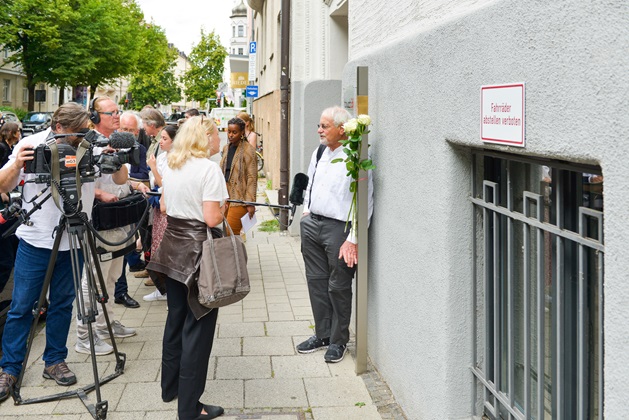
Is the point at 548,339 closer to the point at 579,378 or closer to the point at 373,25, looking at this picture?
the point at 579,378

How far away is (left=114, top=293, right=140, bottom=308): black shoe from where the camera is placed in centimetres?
729

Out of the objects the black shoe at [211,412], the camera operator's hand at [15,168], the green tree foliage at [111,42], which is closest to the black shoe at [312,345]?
the black shoe at [211,412]

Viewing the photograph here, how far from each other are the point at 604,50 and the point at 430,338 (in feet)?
7.29

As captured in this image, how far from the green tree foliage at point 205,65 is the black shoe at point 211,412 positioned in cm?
5894

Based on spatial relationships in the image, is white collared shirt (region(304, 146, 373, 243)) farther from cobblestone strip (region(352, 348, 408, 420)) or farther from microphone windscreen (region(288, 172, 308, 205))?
cobblestone strip (region(352, 348, 408, 420))

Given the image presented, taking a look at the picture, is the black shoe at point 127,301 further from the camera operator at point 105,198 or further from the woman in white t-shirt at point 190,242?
the woman in white t-shirt at point 190,242

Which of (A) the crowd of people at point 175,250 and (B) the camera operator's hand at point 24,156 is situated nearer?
(A) the crowd of people at point 175,250

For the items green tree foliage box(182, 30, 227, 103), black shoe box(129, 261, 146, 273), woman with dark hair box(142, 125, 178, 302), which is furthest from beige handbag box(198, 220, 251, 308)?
green tree foliage box(182, 30, 227, 103)

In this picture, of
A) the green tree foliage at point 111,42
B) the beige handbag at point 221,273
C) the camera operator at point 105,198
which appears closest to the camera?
the beige handbag at point 221,273

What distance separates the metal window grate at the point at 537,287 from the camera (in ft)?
8.42

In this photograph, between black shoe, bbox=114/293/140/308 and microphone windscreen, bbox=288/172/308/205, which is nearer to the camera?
microphone windscreen, bbox=288/172/308/205

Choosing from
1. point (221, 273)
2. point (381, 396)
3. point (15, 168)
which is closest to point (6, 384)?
point (15, 168)

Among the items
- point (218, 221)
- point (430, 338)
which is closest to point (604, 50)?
point (430, 338)

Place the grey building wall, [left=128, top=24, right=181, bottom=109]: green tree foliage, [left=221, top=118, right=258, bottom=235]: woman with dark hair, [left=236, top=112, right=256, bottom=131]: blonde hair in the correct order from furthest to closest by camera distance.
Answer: [left=128, top=24, right=181, bottom=109]: green tree foliage → [left=236, top=112, right=256, bottom=131]: blonde hair → [left=221, top=118, right=258, bottom=235]: woman with dark hair → the grey building wall
